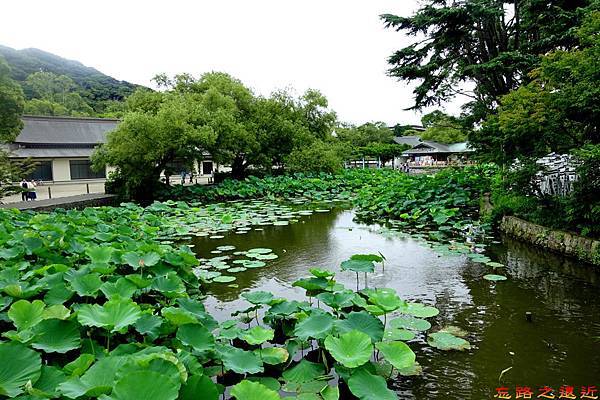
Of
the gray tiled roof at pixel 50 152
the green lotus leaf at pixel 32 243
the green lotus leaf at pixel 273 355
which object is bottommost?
the green lotus leaf at pixel 273 355

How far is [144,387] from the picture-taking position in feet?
5.07

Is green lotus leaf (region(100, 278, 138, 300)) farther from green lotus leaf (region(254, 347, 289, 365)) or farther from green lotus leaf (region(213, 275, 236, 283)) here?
green lotus leaf (region(213, 275, 236, 283))

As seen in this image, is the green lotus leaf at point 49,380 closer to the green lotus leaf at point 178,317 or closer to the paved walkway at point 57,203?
the green lotus leaf at point 178,317

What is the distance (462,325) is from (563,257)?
3.39 m

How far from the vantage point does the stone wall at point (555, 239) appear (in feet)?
18.3

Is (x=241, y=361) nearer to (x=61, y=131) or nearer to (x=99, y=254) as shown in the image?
(x=99, y=254)

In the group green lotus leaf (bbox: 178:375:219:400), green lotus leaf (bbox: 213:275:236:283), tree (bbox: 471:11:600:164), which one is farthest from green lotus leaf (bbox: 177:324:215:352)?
tree (bbox: 471:11:600:164)

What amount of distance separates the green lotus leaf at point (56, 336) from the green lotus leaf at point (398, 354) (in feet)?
6.22

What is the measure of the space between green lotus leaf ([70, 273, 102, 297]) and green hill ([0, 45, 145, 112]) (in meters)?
26.1

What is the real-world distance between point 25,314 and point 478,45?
15.0m

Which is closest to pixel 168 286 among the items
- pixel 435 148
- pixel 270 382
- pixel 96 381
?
pixel 270 382

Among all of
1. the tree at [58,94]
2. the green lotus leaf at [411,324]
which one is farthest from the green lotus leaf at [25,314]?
the tree at [58,94]

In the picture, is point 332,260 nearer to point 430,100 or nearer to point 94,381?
point 94,381

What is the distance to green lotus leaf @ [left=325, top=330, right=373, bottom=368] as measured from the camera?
7.81ft
